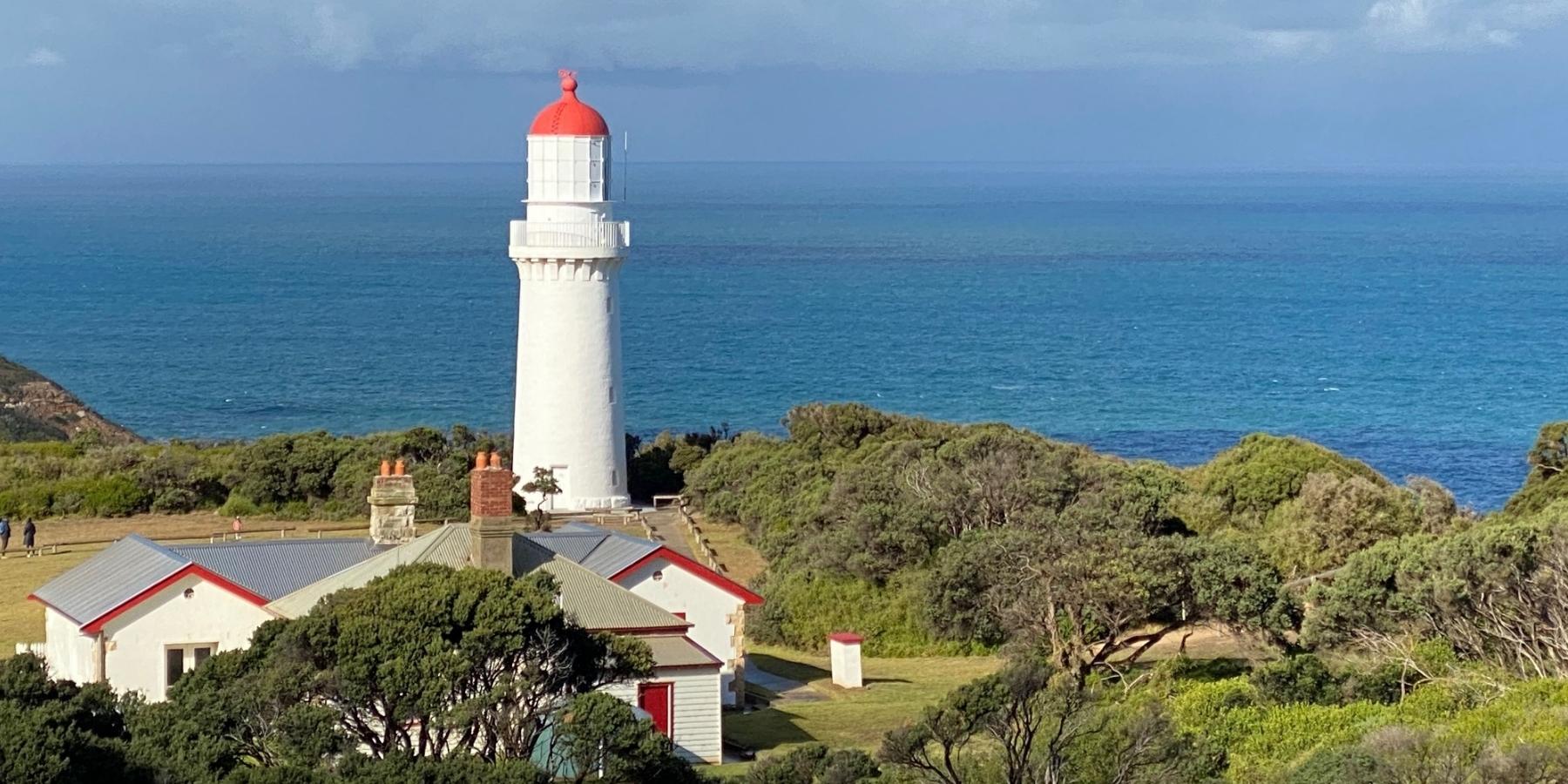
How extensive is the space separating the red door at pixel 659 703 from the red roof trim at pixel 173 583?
361 cm

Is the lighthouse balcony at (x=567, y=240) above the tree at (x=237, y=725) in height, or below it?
above

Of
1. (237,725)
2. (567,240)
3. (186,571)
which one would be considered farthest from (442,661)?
(567,240)

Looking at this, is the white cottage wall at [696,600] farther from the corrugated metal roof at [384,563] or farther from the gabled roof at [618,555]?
the corrugated metal roof at [384,563]

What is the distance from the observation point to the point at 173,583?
→ 64.4 feet

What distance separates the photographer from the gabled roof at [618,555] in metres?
22.0

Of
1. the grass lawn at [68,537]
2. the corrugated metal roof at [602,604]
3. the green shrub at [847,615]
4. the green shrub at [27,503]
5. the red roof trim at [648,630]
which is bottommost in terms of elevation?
the green shrub at [847,615]

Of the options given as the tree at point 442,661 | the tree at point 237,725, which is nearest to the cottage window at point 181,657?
the tree at point 237,725

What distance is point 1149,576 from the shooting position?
21641 mm

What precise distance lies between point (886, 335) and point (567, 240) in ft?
211

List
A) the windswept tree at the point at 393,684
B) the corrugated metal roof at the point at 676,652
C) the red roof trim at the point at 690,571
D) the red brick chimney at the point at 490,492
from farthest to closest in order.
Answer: the red roof trim at the point at 690,571 < the corrugated metal roof at the point at 676,652 < the red brick chimney at the point at 490,492 < the windswept tree at the point at 393,684

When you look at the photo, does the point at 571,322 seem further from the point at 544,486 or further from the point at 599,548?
the point at 599,548

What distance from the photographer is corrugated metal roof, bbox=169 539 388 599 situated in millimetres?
20375

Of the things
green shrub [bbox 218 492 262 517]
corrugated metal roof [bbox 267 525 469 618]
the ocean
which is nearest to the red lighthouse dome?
green shrub [bbox 218 492 262 517]

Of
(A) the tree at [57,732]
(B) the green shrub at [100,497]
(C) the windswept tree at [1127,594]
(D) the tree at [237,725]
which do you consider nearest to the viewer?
(A) the tree at [57,732]
